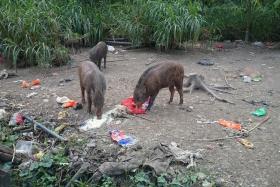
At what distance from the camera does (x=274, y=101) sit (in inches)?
334

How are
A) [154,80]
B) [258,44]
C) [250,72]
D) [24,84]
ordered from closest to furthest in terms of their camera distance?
[154,80] → [24,84] → [250,72] → [258,44]

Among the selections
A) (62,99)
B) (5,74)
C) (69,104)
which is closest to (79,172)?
(69,104)

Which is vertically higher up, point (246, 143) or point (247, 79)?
point (247, 79)

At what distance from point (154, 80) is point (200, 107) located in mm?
1057

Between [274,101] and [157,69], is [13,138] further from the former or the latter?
[274,101]

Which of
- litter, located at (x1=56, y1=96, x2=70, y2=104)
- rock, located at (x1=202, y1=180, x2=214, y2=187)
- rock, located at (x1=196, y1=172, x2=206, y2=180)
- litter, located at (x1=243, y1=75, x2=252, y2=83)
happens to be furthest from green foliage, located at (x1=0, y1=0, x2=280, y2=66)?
rock, located at (x1=202, y1=180, x2=214, y2=187)

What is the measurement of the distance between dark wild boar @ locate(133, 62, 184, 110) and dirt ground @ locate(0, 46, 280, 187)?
32 centimetres

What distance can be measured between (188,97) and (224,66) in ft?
8.68

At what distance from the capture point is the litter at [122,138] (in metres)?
6.64

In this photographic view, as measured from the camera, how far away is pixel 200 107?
8.09 m

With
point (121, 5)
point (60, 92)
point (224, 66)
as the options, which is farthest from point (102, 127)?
point (121, 5)

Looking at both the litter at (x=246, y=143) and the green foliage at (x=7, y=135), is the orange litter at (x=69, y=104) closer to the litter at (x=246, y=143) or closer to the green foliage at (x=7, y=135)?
the green foliage at (x=7, y=135)

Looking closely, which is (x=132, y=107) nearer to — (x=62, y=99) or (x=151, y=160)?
(x=62, y=99)

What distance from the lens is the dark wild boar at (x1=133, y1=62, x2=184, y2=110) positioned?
299 inches
